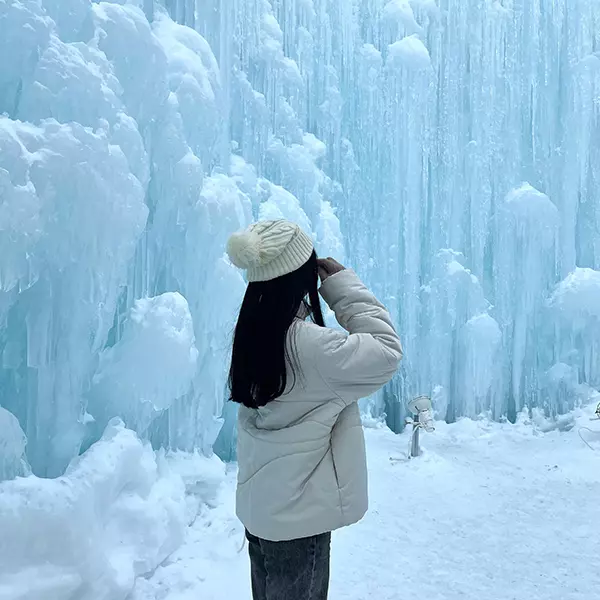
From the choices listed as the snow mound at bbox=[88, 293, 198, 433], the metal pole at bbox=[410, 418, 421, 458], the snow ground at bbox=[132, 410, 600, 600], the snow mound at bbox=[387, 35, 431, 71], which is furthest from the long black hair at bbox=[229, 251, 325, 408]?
the snow mound at bbox=[387, 35, 431, 71]

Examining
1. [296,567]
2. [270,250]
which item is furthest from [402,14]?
[296,567]

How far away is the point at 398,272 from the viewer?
7410mm

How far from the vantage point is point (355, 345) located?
117 centimetres

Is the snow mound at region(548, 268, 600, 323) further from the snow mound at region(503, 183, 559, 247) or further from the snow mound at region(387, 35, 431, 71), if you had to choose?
the snow mound at region(387, 35, 431, 71)

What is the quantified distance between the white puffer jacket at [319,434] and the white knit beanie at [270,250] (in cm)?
13

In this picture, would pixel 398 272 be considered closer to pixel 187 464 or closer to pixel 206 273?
pixel 206 273

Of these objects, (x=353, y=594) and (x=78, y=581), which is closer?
(x=78, y=581)

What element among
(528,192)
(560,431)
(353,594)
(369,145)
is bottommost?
(560,431)

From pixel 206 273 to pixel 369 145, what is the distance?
4.22 meters

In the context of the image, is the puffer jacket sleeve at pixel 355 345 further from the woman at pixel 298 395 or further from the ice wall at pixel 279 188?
the ice wall at pixel 279 188

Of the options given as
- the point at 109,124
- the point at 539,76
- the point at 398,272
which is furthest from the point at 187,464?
the point at 539,76

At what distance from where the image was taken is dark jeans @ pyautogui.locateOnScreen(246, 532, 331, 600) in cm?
124

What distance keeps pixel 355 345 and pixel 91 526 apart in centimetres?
187

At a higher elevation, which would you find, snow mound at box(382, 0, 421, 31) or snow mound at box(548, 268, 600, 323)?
snow mound at box(382, 0, 421, 31)
